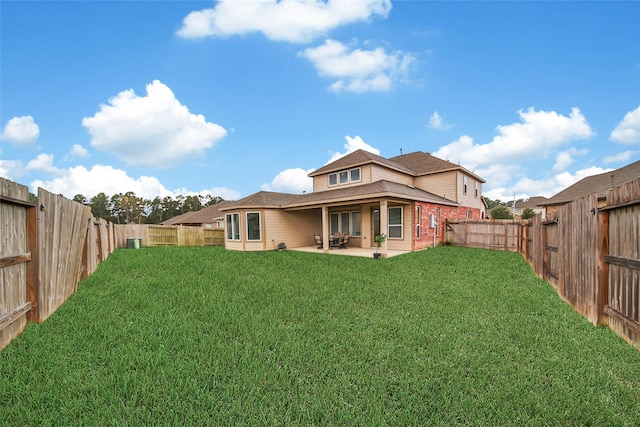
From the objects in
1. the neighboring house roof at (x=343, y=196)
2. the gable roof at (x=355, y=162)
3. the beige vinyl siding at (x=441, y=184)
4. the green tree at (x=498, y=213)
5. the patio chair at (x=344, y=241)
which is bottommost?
the patio chair at (x=344, y=241)

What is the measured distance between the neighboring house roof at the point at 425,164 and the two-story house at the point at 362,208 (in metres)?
0.07

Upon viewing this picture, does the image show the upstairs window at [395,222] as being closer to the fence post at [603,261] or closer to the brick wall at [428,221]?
the brick wall at [428,221]

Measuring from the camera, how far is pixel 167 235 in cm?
1800

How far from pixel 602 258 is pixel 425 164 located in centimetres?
1616

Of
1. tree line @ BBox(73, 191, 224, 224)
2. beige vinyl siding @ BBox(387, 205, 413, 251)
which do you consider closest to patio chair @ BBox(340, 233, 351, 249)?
beige vinyl siding @ BBox(387, 205, 413, 251)

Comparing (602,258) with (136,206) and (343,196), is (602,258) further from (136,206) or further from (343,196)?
(136,206)

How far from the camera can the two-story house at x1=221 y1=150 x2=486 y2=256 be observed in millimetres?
12859

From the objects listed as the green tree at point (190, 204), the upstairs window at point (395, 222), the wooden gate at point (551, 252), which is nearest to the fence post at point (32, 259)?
the wooden gate at point (551, 252)

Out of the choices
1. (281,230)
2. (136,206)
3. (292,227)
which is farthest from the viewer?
(136,206)

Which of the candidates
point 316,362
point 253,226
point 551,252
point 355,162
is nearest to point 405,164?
point 355,162

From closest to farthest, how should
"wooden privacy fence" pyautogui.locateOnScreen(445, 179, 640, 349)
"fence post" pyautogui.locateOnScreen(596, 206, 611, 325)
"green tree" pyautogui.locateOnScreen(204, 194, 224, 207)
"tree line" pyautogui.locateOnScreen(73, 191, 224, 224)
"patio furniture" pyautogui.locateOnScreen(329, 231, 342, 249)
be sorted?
"wooden privacy fence" pyautogui.locateOnScreen(445, 179, 640, 349) < "fence post" pyautogui.locateOnScreen(596, 206, 611, 325) < "patio furniture" pyautogui.locateOnScreen(329, 231, 342, 249) < "tree line" pyautogui.locateOnScreen(73, 191, 224, 224) < "green tree" pyautogui.locateOnScreen(204, 194, 224, 207)

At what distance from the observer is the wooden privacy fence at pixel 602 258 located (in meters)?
3.04

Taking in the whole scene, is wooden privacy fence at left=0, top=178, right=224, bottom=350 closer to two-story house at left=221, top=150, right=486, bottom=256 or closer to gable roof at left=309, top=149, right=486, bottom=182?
two-story house at left=221, top=150, right=486, bottom=256

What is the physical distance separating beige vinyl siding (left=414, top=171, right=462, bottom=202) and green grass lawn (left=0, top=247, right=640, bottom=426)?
12.4 meters
